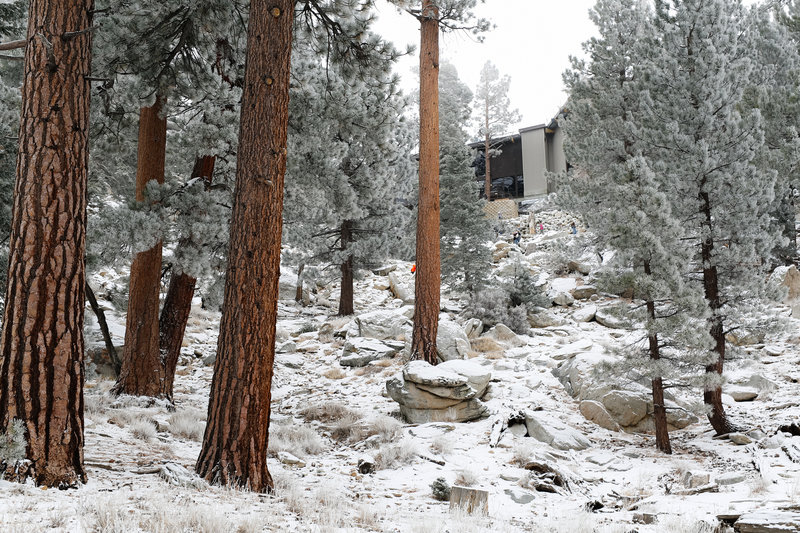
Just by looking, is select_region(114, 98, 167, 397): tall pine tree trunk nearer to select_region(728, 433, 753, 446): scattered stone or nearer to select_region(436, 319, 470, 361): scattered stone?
select_region(436, 319, 470, 361): scattered stone

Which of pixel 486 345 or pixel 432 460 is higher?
pixel 486 345

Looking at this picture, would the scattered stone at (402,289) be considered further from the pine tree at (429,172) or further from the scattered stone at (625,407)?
the scattered stone at (625,407)

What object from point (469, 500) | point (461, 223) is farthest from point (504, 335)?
point (469, 500)

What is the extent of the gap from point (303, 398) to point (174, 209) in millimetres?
4710

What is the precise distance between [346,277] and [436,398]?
10.7 metres

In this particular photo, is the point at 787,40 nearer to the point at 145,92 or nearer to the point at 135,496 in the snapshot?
the point at 145,92

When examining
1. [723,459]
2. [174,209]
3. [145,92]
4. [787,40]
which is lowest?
[723,459]

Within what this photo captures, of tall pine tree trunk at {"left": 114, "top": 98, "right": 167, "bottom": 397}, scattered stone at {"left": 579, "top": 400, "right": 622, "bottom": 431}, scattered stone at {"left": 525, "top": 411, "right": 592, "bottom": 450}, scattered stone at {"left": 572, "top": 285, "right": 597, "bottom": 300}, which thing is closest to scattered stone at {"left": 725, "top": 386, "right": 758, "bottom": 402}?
scattered stone at {"left": 579, "top": 400, "right": 622, "bottom": 431}

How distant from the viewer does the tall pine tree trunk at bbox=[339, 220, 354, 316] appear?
19.5m

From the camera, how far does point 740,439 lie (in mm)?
8266

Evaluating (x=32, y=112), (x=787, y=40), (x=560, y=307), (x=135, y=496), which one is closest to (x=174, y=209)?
(x=32, y=112)

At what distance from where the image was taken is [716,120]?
31.8ft

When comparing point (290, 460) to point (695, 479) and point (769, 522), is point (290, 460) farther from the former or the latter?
point (769, 522)

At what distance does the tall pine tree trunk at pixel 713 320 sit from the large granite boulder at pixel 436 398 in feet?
12.5
